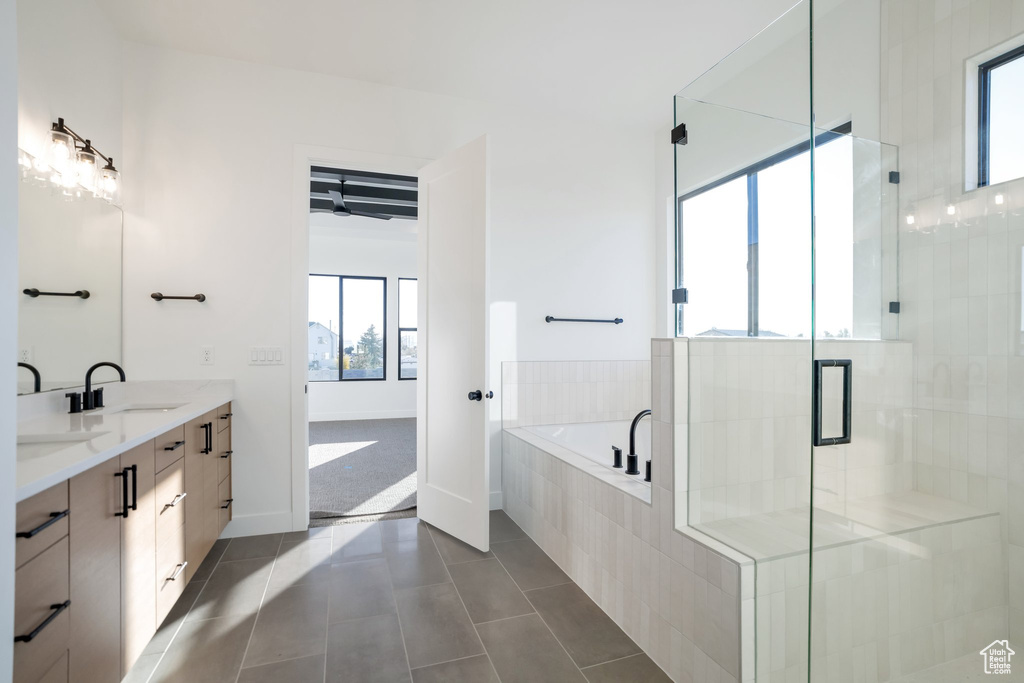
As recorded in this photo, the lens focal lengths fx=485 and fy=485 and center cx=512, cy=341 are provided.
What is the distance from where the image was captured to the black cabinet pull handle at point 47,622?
3.09ft

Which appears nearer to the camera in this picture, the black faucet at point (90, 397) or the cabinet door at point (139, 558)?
the cabinet door at point (139, 558)

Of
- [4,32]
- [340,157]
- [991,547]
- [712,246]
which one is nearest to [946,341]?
[991,547]

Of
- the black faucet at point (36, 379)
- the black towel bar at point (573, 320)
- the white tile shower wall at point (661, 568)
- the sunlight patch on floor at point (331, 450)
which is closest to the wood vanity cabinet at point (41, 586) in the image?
the black faucet at point (36, 379)

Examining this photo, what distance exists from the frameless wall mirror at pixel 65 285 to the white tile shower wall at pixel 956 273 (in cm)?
271

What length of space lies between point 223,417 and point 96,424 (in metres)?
0.88

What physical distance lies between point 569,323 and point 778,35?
2.32 m

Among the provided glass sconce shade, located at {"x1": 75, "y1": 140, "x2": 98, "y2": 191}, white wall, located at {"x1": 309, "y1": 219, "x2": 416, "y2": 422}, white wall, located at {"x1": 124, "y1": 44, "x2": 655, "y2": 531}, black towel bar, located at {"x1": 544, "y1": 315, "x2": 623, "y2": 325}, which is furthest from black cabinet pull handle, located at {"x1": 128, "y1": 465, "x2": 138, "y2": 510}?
white wall, located at {"x1": 309, "y1": 219, "x2": 416, "y2": 422}

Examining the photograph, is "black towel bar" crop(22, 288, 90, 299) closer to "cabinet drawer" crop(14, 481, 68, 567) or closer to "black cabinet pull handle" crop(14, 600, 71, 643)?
"cabinet drawer" crop(14, 481, 68, 567)

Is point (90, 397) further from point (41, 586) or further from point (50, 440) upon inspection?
point (41, 586)

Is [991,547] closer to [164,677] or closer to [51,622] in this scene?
[51,622]

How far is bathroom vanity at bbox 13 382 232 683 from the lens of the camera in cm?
100

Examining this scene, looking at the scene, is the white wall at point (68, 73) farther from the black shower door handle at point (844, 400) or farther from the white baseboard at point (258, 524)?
the black shower door handle at point (844, 400)

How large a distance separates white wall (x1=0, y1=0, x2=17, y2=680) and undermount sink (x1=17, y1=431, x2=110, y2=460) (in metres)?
0.91

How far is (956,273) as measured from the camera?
1.13 metres
